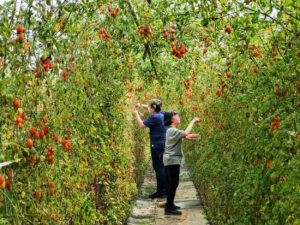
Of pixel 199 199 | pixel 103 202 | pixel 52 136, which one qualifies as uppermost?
pixel 52 136

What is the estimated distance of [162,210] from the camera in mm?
5582

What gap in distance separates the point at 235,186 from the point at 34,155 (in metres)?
1.94

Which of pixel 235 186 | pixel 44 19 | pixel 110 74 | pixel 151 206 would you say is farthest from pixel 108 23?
pixel 151 206

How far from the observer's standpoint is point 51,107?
224 centimetres

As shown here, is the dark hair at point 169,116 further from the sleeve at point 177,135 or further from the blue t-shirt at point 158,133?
the blue t-shirt at point 158,133

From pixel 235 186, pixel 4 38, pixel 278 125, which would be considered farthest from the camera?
pixel 235 186

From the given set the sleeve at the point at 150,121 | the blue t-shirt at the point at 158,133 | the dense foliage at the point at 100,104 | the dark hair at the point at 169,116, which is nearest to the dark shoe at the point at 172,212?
the dense foliage at the point at 100,104

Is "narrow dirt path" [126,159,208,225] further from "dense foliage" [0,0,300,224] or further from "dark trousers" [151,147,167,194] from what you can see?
"dense foliage" [0,0,300,224]

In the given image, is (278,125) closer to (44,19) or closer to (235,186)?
(235,186)

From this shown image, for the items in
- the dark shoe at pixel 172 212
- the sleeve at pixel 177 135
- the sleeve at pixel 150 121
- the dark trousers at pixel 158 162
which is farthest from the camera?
the dark trousers at pixel 158 162

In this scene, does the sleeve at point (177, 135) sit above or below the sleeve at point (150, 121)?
below

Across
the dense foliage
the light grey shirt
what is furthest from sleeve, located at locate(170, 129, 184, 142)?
the dense foliage

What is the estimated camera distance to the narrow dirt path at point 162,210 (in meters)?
5.02

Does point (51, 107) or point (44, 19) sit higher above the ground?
point (44, 19)
